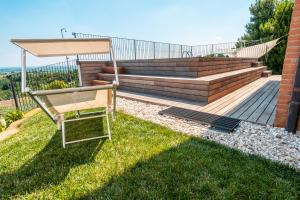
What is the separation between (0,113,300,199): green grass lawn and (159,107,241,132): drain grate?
55 cm

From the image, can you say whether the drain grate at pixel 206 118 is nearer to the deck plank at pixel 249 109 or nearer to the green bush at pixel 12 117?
the deck plank at pixel 249 109

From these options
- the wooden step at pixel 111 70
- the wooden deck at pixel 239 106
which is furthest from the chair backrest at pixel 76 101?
the wooden step at pixel 111 70

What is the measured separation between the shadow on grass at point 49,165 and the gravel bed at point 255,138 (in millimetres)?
1200

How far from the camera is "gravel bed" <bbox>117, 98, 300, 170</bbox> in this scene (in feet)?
5.82

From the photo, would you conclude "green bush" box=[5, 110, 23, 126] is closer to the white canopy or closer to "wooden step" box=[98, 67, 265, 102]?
"wooden step" box=[98, 67, 265, 102]

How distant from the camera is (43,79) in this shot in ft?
20.2

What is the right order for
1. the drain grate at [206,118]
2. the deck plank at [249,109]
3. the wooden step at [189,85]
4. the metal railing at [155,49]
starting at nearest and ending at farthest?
the drain grate at [206,118] → the deck plank at [249,109] → the wooden step at [189,85] → the metal railing at [155,49]

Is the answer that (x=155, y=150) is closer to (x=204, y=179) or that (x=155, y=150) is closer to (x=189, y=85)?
(x=204, y=179)

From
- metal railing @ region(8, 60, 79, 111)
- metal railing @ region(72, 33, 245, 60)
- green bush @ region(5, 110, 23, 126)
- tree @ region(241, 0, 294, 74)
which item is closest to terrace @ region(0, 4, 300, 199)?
green bush @ region(5, 110, 23, 126)

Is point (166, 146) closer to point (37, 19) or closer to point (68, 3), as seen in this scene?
point (68, 3)

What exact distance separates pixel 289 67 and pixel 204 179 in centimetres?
186

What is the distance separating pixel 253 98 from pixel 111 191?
12.6 feet

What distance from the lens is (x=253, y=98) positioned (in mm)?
3957

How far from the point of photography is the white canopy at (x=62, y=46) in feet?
6.61
